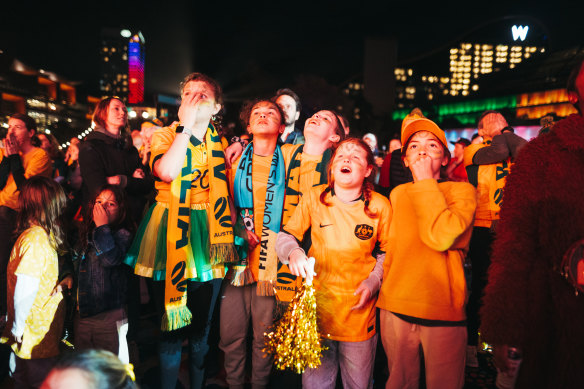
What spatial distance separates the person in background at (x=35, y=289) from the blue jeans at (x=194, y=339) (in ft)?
3.20

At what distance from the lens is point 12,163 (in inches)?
166

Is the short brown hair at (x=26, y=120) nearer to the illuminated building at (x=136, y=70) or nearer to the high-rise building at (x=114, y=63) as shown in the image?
the illuminated building at (x=136, y=70)

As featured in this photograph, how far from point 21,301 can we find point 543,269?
325 centimetres

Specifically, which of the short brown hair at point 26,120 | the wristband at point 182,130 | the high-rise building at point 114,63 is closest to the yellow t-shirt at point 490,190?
the wristband at point 182,130

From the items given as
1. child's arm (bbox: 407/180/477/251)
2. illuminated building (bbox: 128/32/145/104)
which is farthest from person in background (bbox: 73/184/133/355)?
illuminated building (bbox: 128/32/145/104)

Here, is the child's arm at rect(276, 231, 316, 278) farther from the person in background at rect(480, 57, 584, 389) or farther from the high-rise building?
the high-rise building

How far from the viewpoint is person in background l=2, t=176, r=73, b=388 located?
2852mm

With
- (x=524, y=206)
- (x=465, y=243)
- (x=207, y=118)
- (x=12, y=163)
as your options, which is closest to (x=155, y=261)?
(x=207, y=118)

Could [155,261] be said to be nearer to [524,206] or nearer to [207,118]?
[207,118]

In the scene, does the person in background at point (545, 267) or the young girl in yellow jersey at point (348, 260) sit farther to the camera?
the young girl in yellow jersey at point (348, 260)

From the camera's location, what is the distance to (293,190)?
295cm

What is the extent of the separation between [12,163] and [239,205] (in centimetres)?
291

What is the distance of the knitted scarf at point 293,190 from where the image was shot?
2.65 meters

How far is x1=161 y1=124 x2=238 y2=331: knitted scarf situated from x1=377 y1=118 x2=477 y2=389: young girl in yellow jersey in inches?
45.3
